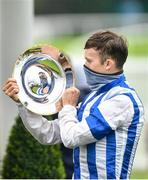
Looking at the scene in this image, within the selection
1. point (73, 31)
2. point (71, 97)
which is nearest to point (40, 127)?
point (71, 97)

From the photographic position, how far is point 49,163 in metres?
9.26

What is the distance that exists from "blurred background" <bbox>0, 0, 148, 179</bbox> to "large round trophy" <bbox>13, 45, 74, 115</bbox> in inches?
167

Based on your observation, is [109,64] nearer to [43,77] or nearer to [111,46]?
[111,46]

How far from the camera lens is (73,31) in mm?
29500

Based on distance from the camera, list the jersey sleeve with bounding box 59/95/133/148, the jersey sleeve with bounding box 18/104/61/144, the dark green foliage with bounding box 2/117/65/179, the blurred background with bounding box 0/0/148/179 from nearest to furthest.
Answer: the jersey sleeve with bounding box 59/95/133/148
the jersey sleeve with bounding box 18/104/61/144
the dark green foliage with bounding box 2/117/65/179
the blurred background with bounding box 0/0/148/179

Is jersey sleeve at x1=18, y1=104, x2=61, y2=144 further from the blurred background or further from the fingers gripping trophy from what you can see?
the blurred background

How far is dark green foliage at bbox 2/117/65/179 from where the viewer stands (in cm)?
920

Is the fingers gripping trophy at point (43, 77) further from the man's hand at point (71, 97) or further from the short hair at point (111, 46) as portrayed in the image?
the short hair at point (111, 46)

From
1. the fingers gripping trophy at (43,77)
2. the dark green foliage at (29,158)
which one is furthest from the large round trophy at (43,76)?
the dark green foliage at (29,158)

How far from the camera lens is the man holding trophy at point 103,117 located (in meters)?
5.12

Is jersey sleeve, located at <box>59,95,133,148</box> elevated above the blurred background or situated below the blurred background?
above

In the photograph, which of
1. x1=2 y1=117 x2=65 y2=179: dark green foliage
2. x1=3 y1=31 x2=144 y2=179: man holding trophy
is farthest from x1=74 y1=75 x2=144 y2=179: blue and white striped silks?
x1=2 y1=117 x2=65 y2=179: dark green foliage

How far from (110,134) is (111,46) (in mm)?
493

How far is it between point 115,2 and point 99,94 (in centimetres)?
2621
